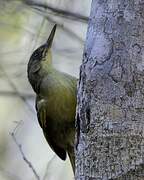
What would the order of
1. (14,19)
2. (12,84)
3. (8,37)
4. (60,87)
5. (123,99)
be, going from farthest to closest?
(8,37)
(14,19)
(12,84)
(60,87)
(123,99)

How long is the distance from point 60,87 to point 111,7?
1364mm

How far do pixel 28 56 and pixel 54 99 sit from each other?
0.75 metres

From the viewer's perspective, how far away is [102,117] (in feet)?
5.57

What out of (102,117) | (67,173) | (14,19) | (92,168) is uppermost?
(102,117)

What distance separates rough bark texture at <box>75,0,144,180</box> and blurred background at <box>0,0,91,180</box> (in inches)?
58.2

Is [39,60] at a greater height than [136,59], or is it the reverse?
[136,59]

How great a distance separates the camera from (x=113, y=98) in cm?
169

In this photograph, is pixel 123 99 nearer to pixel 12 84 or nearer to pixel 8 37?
pixel 12 84

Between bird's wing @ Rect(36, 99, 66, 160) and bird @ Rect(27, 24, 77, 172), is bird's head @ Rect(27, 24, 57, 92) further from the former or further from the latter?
Result: bird's wing @ Rect(36, 99, 66, 160)

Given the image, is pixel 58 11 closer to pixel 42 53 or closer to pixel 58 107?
pixel 42 53

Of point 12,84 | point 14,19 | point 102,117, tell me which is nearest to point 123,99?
point 102,117

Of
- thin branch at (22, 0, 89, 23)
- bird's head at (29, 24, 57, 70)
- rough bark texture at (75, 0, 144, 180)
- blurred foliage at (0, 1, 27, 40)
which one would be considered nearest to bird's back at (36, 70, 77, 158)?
bird's head at (29, 24, 57, 70)

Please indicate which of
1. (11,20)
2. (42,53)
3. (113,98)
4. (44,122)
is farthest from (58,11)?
(113,98)

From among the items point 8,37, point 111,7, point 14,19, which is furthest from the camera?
point 8,37
